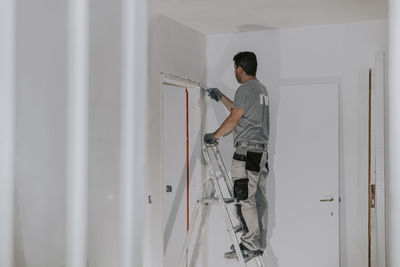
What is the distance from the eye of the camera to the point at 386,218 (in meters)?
3.62

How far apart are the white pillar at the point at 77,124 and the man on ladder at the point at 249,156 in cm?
244

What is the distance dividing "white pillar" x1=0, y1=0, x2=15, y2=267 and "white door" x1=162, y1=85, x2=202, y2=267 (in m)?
2.52

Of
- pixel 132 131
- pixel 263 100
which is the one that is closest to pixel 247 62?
pixel 263 100

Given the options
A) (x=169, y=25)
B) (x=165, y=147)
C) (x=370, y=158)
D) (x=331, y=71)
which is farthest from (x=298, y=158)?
(x=169, y=25)

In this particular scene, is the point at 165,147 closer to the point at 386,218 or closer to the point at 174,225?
the point at 174,225

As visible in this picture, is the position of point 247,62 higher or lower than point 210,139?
higher

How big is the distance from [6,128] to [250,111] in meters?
2.65

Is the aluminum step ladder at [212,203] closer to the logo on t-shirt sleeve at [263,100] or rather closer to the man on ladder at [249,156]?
the man on ladder at [249,156]

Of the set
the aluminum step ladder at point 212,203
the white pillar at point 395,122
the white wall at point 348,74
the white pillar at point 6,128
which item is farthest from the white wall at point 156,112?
the white pillar at point 395,122

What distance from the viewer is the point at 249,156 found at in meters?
3.49

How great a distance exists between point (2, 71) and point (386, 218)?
346 centimetres

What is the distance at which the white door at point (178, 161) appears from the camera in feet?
12.3

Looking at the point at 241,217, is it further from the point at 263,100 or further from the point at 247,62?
A: the point at 247,62

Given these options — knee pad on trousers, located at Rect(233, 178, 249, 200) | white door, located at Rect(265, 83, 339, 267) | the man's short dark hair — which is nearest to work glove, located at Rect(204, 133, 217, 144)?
knee pad on trousers, located at Rect(233, 178, 249, 200)
